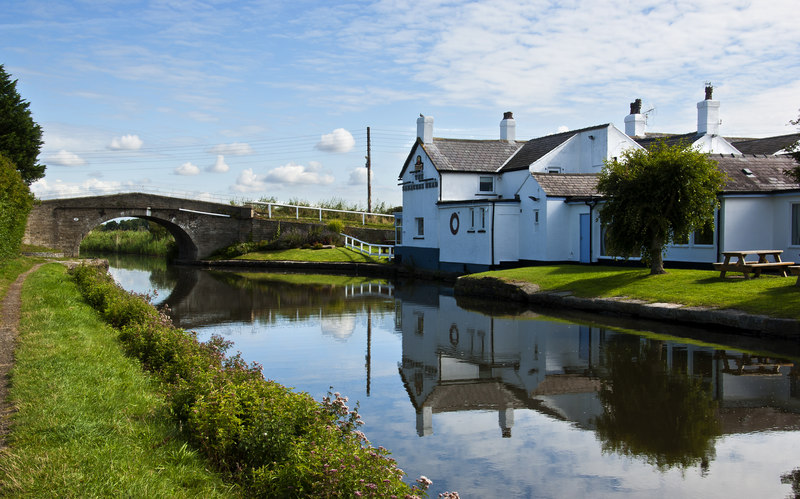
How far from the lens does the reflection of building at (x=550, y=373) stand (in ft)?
28.3

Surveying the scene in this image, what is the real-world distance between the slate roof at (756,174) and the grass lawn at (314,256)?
18345mm

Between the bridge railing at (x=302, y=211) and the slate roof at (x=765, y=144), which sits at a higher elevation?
the slate roof at (x=765, y=144)

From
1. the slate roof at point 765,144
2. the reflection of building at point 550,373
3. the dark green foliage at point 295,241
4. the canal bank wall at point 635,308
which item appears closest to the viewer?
the reflection of building at point 550,373

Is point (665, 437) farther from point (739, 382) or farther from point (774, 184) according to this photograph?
point (774, 184)

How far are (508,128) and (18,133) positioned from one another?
2728cm

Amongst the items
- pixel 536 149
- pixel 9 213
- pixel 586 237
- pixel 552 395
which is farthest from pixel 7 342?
pixel 536 149

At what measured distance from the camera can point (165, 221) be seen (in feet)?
145

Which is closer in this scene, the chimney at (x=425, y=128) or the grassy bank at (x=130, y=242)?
the chimney at (x=425, y=128)

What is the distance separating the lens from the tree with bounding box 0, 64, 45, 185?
3644 centimetres

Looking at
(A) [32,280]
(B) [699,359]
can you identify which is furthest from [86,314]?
(B) [699,359]

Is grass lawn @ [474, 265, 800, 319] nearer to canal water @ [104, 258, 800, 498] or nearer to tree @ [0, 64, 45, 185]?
canal water @ [104, 258, 800, 498]

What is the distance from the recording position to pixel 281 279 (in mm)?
32375

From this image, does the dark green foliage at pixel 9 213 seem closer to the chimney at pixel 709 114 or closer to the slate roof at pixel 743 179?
the slate roof at pixel 743 179

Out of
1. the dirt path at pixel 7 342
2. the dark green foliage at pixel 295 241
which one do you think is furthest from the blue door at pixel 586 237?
the dark green foliage at pixel 295 241
